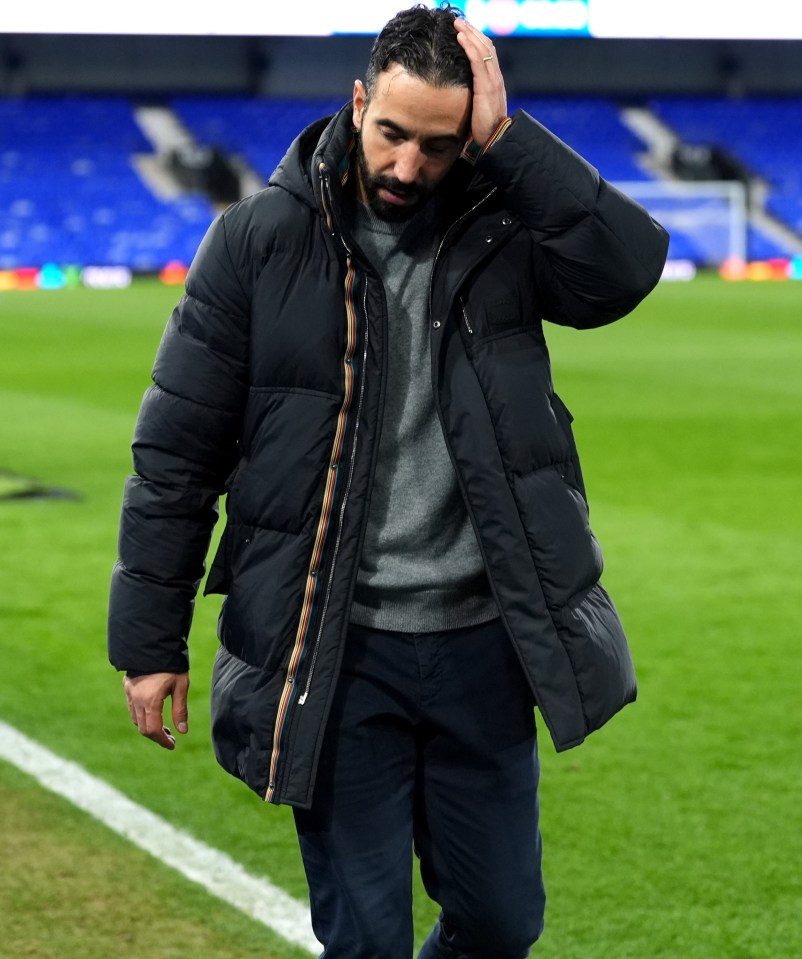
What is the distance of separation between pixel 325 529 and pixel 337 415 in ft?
0.59

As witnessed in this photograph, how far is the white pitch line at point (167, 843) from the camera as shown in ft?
Result: 12.5

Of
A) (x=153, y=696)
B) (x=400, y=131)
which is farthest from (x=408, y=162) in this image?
(x=153, y=696)

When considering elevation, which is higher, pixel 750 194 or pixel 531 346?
pixel 531 346

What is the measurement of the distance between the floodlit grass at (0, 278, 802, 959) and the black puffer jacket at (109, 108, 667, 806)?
1222 millimetres

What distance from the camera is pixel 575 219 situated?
2.62 meters

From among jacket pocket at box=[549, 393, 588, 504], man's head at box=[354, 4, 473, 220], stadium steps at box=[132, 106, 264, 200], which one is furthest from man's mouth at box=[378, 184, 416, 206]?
stadium steps at box=[132, 106, 264, 200]

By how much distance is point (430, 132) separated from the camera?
2564 millimetres

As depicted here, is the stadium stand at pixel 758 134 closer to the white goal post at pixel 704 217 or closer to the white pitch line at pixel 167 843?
the white goal post at pixel 704 217

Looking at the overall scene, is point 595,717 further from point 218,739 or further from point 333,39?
point 333,39

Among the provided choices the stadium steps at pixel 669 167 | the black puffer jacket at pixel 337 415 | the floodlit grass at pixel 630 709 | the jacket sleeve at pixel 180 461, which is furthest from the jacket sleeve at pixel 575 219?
the stadium steps at pixel 669 167

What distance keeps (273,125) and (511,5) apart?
6794 mm

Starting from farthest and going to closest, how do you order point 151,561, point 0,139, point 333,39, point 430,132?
point 333,39 < point 0,139 < point 151,561 < point 430,132

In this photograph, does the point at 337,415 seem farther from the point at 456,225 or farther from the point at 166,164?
the point at 166,164

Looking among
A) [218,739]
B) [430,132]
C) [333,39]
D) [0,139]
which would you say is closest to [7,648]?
[218,739]
